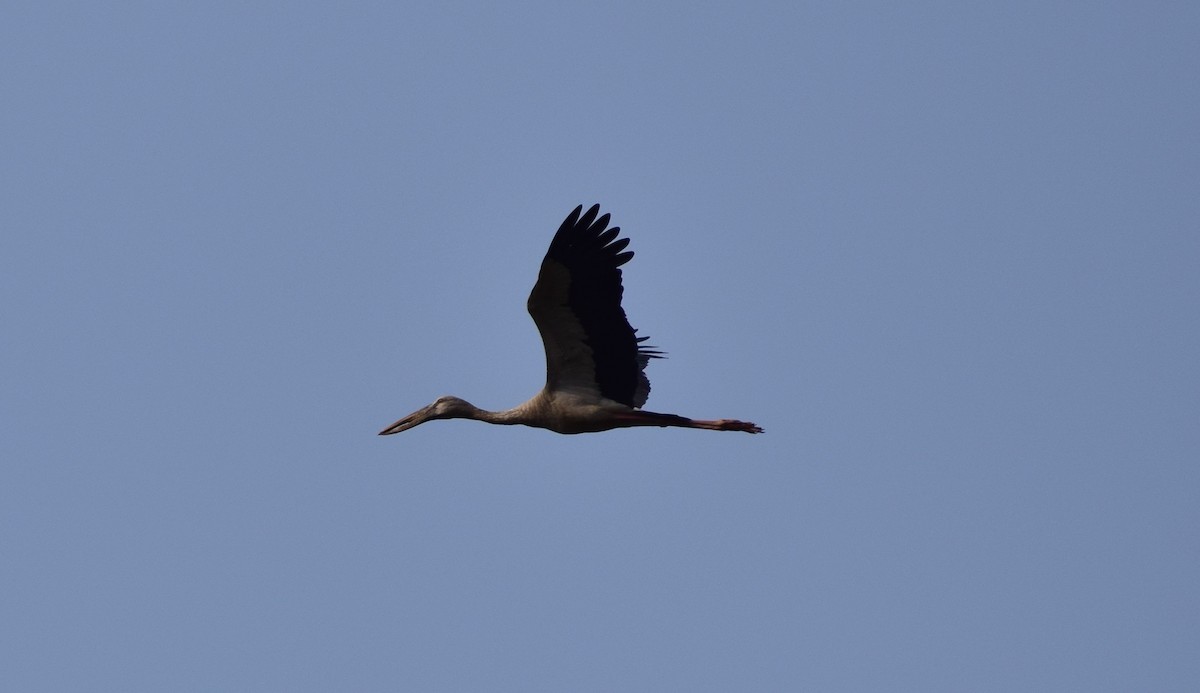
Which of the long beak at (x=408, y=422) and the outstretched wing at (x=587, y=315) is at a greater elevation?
the outstretched wing at (x=587, y=315)

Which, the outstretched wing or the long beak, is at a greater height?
the outstretched wing

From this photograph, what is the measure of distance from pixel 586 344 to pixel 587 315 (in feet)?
1.38

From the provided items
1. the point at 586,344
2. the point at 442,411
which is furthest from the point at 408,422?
the point at 586,344

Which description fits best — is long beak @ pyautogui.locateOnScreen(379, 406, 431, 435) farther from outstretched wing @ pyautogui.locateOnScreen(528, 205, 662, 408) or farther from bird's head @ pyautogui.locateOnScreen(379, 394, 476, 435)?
outstretched wing @ pyautogui.locateOnScreen(528, 205, 662, 408)

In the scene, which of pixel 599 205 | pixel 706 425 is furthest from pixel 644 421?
pixel 599 205

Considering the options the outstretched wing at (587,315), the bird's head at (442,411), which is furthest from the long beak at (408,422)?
the outstretched wing at (587,315)

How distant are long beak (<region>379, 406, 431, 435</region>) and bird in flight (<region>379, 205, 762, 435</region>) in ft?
3.22

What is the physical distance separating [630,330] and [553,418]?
1.37 metres

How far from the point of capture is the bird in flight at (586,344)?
902 inches

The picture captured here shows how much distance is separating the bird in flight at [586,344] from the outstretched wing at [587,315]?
11 mm

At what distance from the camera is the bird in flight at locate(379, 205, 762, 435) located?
22.9 metres

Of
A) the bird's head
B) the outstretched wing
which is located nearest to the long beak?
the bird's head

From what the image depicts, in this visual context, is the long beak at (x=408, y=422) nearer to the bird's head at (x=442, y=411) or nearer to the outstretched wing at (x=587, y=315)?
the bird's head at (x=442, y=411)

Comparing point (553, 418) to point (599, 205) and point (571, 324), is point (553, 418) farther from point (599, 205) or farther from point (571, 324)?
point (599, 205)
